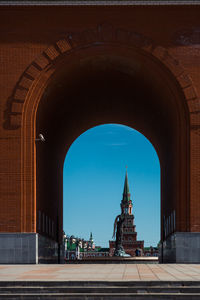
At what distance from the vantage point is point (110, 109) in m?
34.8

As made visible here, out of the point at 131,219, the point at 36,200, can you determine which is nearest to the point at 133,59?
the point at 36,200

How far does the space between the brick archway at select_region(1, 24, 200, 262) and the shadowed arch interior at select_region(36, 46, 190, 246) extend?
10 cm

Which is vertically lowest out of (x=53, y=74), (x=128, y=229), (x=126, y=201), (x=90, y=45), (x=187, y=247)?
(x=128, y=229)

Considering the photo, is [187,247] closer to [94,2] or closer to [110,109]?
[94,2]

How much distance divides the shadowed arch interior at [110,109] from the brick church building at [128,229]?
335 feet

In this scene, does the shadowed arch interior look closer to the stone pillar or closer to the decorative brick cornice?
the decorative brick cornice

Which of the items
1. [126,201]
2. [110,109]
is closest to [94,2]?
[110,109]

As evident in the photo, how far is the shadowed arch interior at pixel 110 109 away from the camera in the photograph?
26.4 metres

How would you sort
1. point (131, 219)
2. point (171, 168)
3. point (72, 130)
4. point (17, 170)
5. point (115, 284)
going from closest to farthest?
1. point (115, 284)
2. point (17, 170)
3. point (171, 168)
4. point (72, 130)
5. point (131, 219)

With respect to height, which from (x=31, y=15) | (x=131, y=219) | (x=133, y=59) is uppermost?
(x=31, y=15)

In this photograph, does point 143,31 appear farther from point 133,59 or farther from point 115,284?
point 115,284

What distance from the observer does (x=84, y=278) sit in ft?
53.9

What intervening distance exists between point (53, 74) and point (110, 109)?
A: 28.2 feet

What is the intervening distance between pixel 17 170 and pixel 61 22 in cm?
678
